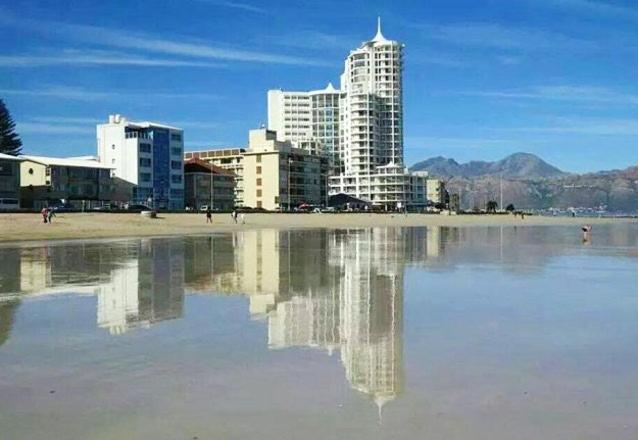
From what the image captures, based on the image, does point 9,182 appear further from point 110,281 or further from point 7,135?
point 110,281

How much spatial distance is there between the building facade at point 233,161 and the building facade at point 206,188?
14.5 m

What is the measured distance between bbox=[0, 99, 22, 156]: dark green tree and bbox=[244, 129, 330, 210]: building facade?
4549 centimetres

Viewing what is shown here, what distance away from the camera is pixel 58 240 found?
43844 millimetres

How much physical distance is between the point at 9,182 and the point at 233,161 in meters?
70.2

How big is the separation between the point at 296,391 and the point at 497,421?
2.27 m

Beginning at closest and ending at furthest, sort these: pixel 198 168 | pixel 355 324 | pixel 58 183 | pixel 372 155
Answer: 1. pixel 355 324
2. pixel 58 183
3. pixel 198 168
4. pixel 372 155

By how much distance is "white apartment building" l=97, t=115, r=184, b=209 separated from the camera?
106750 mm

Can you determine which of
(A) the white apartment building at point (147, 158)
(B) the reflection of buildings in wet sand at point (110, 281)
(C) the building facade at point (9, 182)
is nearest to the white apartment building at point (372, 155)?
(A) the white apartment building at point (147, 158)

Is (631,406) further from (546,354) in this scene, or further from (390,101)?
(390,101)

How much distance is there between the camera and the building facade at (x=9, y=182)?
79.6 meters

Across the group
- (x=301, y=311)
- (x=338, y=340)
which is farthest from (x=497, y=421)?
(x=301, y=311)

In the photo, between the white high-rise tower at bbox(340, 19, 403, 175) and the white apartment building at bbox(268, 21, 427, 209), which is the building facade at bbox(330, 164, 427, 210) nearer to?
the white apartment building at bbox(268, 21, 427, 209)

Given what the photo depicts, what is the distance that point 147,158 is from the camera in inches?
4245

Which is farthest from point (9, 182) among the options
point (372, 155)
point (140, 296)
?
point (372, 155)
